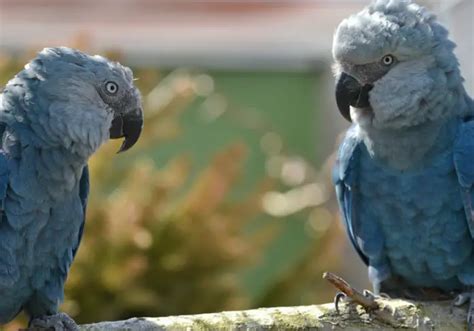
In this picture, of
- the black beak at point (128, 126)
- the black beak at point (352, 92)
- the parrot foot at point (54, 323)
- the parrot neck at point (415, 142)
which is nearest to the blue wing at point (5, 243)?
the parrot foot at point (54, 323)

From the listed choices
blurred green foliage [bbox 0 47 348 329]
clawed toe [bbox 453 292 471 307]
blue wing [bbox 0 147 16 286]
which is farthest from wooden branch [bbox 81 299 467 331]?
blurred green foliage [bbox 0 47 348 329]

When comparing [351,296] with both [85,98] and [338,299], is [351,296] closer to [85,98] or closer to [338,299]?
[338,299]

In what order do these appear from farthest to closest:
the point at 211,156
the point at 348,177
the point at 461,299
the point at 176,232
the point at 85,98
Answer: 1. the point at 211,156
2. the point at 176,232
3. the point at 348,177
4. the point at 461,299
5. the point at 85,98

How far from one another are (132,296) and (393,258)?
2.02m

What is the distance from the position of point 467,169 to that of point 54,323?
157 cm

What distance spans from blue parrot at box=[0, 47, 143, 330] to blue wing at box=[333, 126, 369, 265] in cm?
86

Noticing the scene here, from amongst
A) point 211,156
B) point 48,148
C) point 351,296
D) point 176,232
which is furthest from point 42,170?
point 211,156

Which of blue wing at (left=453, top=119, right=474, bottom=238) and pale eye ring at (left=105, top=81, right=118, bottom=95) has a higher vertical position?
pale eye ring at (left=105, top=81, right=118, bottom=95)

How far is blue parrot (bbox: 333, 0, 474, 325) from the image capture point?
3.29 m

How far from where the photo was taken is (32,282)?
3.20 metres

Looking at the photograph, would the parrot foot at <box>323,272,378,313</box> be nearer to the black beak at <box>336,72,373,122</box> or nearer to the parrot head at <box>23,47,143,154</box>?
the black beak at <box>336,72,373,122</box>

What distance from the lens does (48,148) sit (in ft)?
10.2

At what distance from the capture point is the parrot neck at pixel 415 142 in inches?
132

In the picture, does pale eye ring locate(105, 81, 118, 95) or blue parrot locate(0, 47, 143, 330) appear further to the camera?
pale eye ring locate(105, 81, 118, 95)
